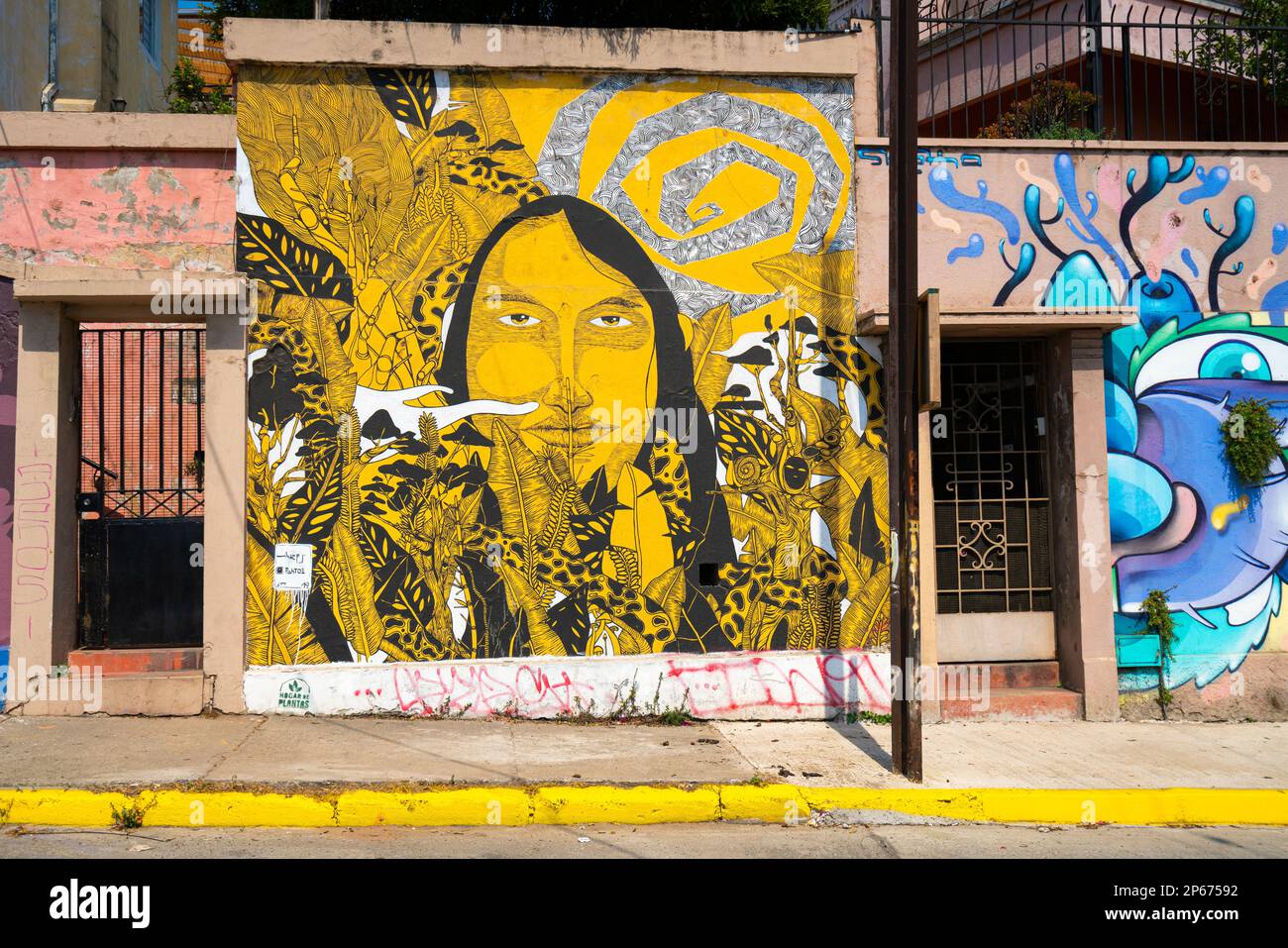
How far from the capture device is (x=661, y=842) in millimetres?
6199

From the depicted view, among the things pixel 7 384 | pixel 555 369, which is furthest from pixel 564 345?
pixel 7 384

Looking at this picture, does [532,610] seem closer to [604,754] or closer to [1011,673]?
[604,754]

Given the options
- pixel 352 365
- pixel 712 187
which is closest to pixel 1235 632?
pixel 712 187

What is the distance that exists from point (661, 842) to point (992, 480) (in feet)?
15.8

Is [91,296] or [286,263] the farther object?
[286,263]

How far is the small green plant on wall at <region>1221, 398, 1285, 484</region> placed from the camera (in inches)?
369

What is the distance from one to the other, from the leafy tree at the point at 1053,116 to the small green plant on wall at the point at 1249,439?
8.91ft

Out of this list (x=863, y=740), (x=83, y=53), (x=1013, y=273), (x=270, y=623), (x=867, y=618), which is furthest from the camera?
(x=83, y=53)

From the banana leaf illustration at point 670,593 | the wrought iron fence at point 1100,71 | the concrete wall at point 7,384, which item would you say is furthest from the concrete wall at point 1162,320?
the concrete wall at point 7,384

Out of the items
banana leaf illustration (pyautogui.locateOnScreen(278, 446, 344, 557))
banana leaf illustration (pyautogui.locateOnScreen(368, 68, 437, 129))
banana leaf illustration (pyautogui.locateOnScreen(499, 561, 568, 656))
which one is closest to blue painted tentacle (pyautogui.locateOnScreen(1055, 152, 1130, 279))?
banana leaf illustration (pyautogui.locateOnScreen(368, 68, 437, 129))

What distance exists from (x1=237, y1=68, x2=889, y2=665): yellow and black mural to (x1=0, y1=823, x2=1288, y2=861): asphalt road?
251 centimetres

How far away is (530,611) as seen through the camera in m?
8.77
